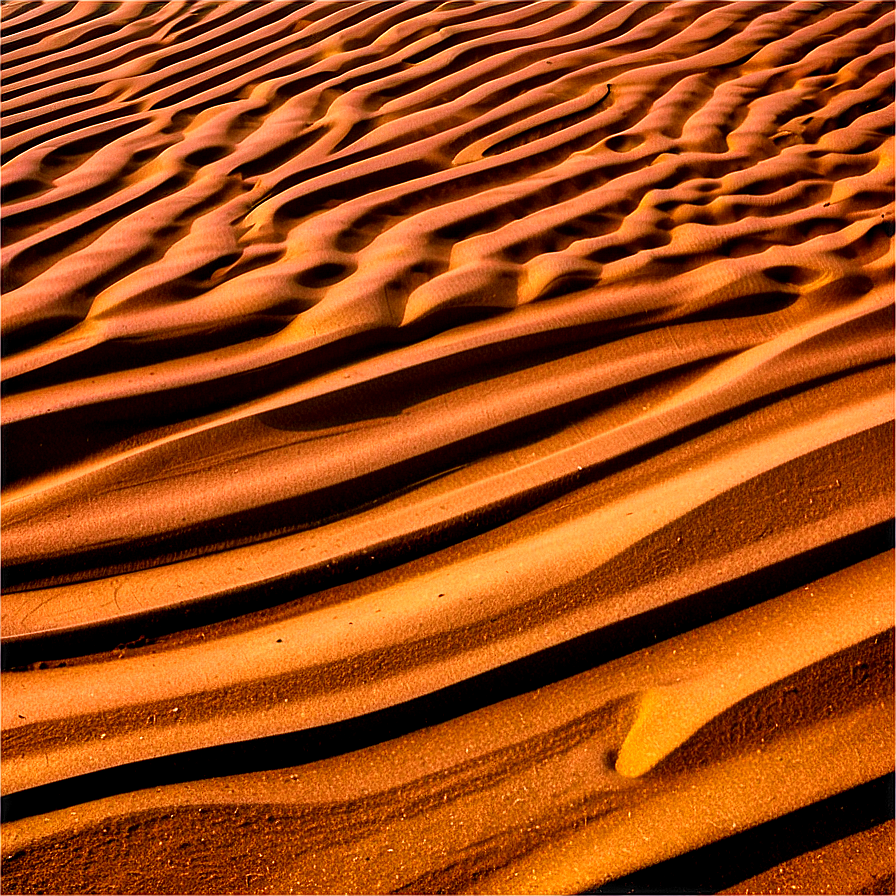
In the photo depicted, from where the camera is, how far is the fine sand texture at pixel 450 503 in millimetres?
1272

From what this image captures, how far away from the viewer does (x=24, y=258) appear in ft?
7.61

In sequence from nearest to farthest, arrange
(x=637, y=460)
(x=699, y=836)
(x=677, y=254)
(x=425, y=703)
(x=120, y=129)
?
1. (x=699, y=836)
2. (x=425, y=703)
3. (x=637, y=460)
4. (x=677, y=254)
5. (x=120, y=129)

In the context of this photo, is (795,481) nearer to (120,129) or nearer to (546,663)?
(546,663)

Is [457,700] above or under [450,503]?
under

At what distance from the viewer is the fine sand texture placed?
1.27 m

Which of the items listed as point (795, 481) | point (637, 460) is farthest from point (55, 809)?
point (795, 481)

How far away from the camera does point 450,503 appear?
1691 millimetres

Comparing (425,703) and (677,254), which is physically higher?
(677,254)

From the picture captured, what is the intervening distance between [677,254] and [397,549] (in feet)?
3.73

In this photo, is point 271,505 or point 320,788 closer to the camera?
point 320,788

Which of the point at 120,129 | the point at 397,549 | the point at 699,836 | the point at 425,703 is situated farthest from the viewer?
the point at 120,129

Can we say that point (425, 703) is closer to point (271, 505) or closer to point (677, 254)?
point (271, 505)

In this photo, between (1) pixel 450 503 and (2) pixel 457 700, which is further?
(1) pixel 450 503

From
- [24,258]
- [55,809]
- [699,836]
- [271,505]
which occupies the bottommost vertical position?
[699,836]
